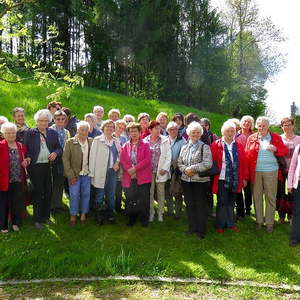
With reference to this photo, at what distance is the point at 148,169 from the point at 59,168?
A: 6.10ft

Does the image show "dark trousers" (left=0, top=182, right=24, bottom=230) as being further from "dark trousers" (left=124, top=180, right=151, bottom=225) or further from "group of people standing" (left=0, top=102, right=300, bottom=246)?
"dark trousers" (left=124, top=180, right=151, bottom=225)

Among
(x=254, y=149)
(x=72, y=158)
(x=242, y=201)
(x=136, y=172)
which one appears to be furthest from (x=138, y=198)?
(x=254, y=149)

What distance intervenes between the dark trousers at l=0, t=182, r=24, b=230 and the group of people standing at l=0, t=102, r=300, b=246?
0.02m

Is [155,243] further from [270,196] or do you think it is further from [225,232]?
[270,196]

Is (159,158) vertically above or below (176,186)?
above

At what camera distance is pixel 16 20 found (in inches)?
233

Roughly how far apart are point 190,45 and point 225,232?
3195cm

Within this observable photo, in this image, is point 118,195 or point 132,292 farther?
point 118,195

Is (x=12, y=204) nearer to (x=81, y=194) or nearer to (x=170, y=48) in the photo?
(x=81, y=194)

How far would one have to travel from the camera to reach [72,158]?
6629 millimetres

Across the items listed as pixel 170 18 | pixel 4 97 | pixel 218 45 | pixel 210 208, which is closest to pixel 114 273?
pixel 210 208

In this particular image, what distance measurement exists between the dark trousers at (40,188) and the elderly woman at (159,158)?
6.79 feet

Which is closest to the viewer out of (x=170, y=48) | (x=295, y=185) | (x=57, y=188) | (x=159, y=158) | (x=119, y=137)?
(x=295, y=185)

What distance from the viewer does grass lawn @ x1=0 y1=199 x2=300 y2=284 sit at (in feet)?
17.6
